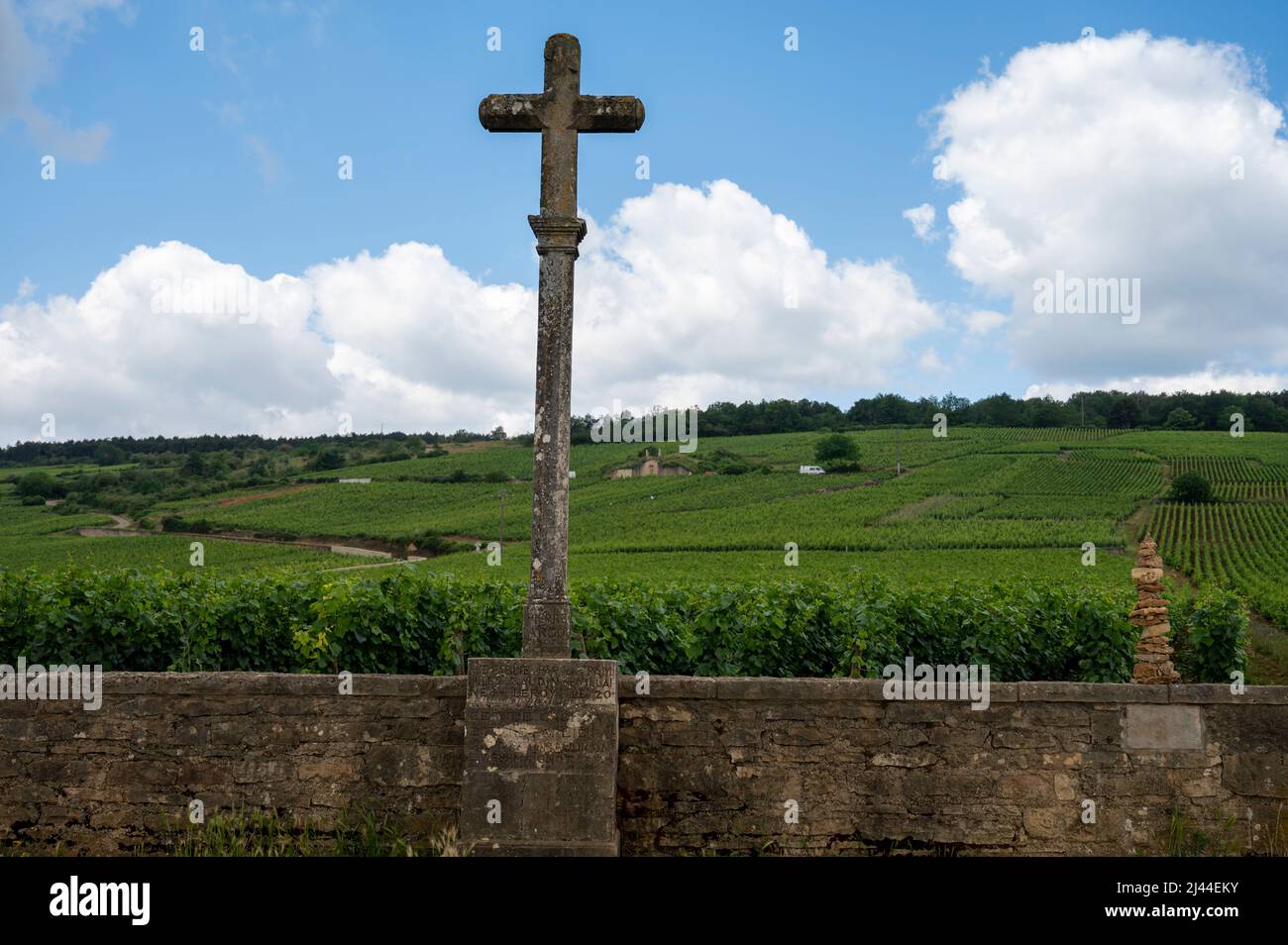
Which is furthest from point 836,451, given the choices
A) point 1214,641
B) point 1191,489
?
point 1214,641

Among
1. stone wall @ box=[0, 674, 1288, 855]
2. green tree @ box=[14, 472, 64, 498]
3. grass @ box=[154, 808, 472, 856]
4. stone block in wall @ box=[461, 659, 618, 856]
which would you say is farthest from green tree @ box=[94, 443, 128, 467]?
stone block in wall @ box=[461, 659, 618, 856]

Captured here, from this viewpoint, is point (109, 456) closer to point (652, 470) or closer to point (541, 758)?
point (652, 470)

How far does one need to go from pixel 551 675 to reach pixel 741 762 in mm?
1264

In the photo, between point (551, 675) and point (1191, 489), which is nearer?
point (551, 675)

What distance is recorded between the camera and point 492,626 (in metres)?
6.74

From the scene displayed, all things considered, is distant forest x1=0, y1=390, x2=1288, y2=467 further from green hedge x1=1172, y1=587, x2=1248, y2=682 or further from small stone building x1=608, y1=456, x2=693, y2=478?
green hedge x1=1172, y1=587, x2=1248, y2=682

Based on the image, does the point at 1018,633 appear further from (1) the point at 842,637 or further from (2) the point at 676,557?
(2) the point at 676,557

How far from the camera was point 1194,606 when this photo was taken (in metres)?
8.07

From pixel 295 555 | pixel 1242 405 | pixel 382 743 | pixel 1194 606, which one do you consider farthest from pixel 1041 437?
pixel 382 743

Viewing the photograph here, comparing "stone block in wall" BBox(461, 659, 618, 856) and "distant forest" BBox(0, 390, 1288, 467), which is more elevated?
"distant forest" BBox(0, 390, 1288, 467)

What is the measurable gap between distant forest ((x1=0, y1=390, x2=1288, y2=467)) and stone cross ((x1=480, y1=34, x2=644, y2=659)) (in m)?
86.5

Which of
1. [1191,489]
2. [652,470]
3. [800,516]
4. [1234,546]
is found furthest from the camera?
[652,470]

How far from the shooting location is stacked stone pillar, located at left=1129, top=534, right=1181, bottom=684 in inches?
215
